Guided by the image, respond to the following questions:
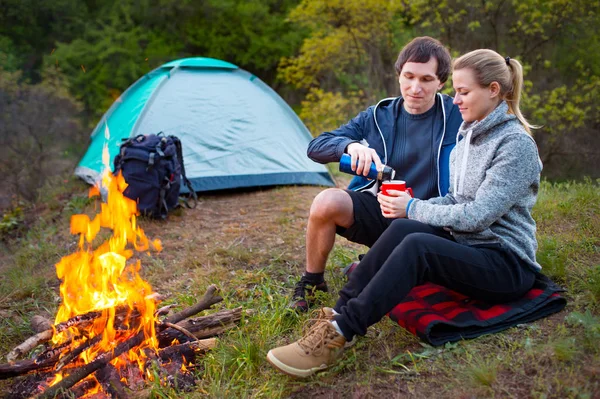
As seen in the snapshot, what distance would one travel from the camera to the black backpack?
174 inches

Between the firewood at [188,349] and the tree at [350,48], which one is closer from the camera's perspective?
the firewood at [188,349]

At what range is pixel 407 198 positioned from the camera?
2.25 m

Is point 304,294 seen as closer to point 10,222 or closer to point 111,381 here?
point 111,381

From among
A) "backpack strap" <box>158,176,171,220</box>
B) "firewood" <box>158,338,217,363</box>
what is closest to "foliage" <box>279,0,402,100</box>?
"backpack strap" <box>158,176,171,220</box>

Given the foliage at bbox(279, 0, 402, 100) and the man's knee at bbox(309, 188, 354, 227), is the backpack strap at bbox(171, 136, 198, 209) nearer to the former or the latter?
the man's knee at bbox(309, 188, 354, 227)

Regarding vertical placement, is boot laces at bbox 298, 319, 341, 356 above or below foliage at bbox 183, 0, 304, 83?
below

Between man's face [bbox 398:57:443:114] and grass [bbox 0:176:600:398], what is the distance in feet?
3.19

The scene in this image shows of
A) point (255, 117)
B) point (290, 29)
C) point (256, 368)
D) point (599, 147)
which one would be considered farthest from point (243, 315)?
point (290, 29)

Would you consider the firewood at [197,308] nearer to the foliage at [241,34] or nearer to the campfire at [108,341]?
the campfire at [108,341]

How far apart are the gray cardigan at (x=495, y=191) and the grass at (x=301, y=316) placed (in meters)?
0.38

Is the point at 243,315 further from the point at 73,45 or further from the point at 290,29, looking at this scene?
the point at 290,29

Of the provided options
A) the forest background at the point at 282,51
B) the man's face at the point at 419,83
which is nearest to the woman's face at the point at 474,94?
the man's face at the point at 419,83

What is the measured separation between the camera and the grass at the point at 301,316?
73.0 inches

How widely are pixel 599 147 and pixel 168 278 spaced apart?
7458mm
